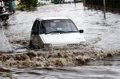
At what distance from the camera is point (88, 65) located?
13773mm

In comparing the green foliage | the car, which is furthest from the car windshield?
the green foliage

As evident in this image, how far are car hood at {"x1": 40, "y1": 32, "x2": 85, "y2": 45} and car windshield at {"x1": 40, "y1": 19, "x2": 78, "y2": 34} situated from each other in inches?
15.0

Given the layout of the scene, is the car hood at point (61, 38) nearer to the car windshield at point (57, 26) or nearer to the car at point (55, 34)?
the car at point (55, 34)

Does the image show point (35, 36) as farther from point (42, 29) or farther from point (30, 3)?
point (30, 3)

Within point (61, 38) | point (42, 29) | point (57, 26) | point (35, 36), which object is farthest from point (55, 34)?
point (35, 36)

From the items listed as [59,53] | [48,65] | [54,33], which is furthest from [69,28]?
[48,65]

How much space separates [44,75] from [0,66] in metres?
2.05

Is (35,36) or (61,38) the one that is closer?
(61,38)

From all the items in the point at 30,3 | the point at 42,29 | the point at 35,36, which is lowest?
the point at 30,3

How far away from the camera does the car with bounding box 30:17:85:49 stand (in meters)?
16.1

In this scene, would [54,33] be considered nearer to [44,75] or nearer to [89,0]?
[44,75]

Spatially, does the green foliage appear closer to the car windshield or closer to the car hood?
the car windshield

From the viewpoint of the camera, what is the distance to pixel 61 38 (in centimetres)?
1639

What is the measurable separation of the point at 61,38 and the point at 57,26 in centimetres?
124
